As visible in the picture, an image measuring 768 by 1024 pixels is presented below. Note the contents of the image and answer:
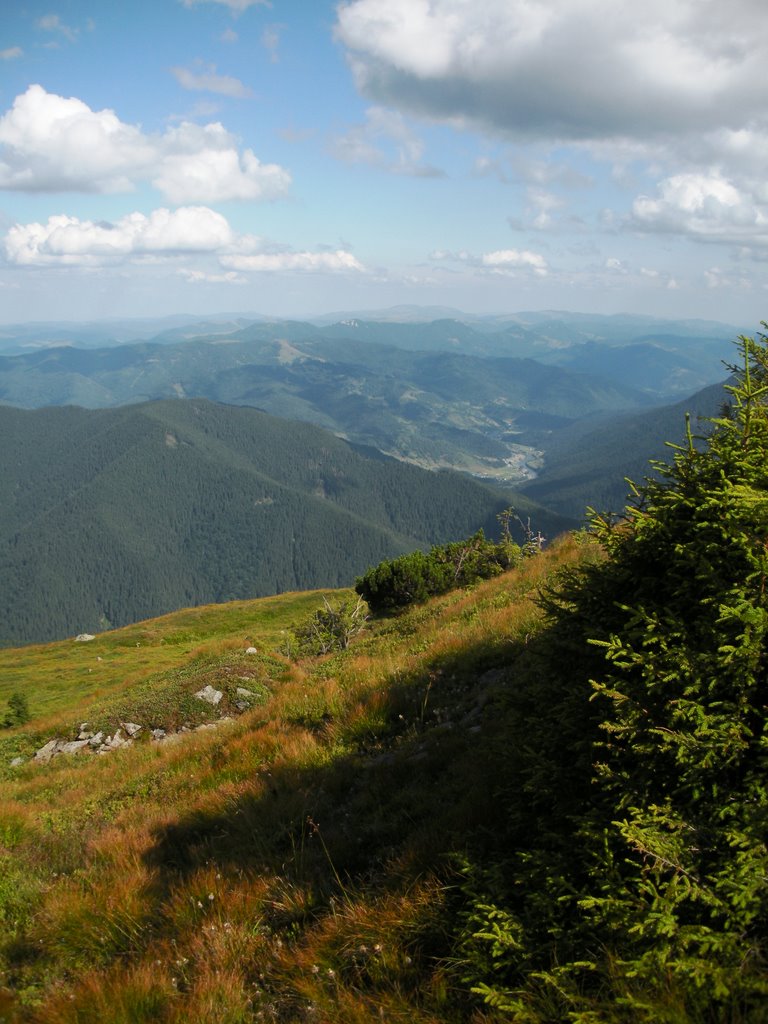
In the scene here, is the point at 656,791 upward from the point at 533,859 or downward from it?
upward

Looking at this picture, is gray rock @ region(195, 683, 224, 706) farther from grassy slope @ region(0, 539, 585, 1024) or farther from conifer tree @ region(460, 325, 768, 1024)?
conifer tree @ region(460, 325, 768, 1024)

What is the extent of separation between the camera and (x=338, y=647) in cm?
2080

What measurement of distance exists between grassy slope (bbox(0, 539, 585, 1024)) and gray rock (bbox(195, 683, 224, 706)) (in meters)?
6.20

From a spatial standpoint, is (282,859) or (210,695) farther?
(210,695)

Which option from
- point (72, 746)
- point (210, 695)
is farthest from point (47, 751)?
point (210, 695)

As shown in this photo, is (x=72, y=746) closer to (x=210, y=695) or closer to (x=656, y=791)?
(x=210, y=695)

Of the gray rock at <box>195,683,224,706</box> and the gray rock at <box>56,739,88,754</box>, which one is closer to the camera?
the gray rock at <box>56,739,88,754</box>

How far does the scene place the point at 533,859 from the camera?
326 centimetres

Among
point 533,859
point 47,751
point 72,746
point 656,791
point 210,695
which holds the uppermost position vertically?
point 656,791

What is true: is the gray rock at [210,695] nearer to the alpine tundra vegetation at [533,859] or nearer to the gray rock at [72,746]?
the gray rock at [72,746]

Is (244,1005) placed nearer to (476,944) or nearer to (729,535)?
(476,944)

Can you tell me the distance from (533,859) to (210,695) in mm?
16195

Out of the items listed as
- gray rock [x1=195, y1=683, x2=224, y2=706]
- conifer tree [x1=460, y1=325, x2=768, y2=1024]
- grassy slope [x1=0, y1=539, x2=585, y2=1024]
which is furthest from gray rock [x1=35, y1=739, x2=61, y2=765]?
conifer tree [x1=460, y1=325, x2=768, y2=1024]

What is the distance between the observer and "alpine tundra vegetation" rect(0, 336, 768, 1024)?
9.18 feet
